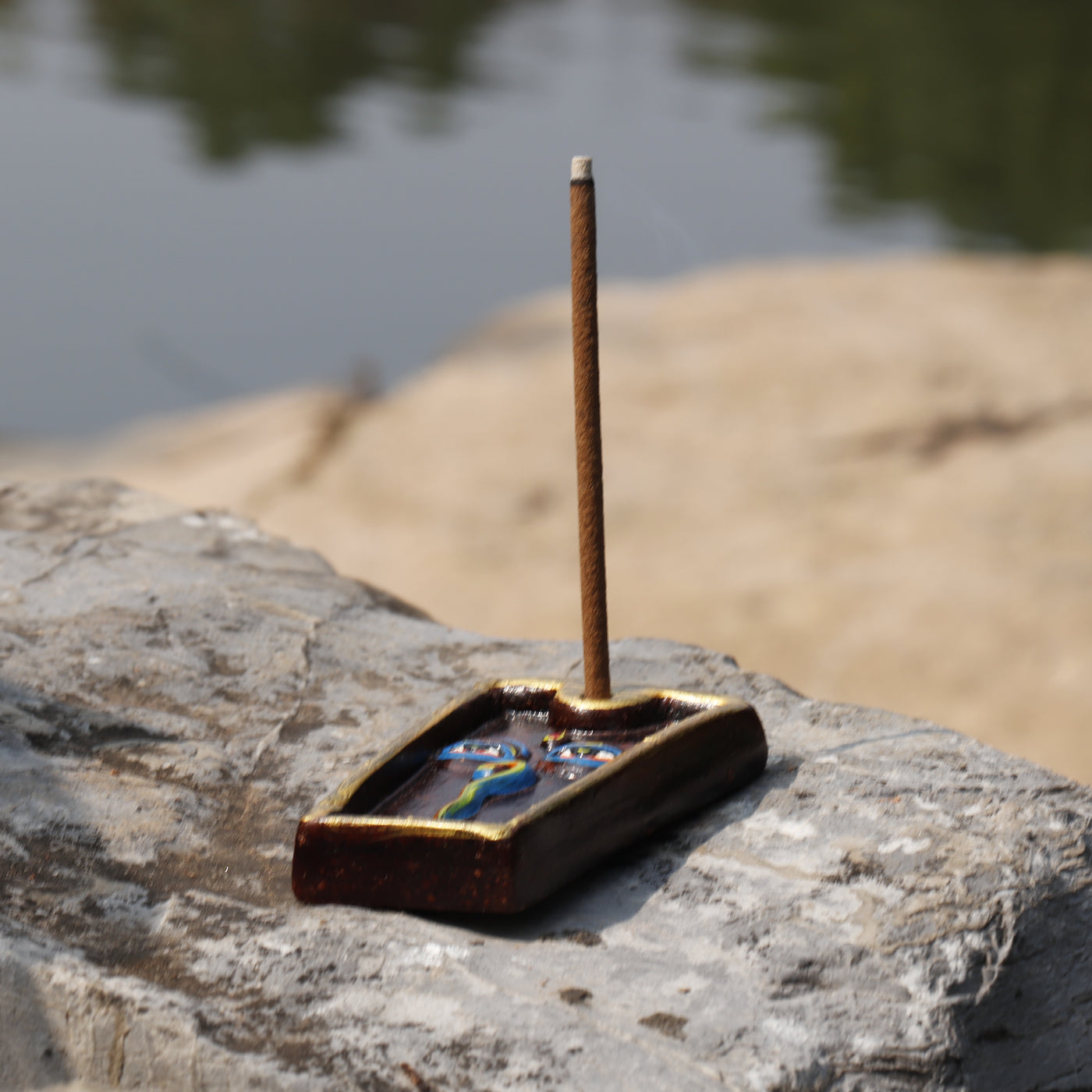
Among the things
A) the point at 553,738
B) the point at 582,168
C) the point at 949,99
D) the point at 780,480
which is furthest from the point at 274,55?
the point at 553,738

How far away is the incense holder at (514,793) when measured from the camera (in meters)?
1.11

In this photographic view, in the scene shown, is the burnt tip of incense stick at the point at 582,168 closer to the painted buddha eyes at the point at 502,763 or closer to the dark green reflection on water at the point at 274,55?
the painted buddha eyes at the point at 502,763

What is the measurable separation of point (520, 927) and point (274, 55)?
9665mm

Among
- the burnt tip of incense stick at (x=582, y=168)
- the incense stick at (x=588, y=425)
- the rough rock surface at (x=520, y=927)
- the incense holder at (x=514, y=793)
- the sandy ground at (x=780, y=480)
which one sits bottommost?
the sandy ground at (x=780, y=480)

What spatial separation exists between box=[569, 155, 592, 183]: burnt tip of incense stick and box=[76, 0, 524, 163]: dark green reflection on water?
742 cm

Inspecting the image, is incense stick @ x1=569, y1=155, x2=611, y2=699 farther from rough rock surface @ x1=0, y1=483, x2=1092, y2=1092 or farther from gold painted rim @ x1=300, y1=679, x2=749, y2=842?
rough rock surface @ x1=0, y1=483, x2=1092, y2=1092

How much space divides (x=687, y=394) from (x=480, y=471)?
0.84m

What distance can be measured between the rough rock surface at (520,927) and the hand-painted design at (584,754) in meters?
0.09

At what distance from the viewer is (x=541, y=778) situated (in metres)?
1.23

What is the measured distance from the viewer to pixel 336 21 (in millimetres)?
10398

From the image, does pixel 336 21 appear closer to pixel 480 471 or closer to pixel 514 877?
pixel 480 471

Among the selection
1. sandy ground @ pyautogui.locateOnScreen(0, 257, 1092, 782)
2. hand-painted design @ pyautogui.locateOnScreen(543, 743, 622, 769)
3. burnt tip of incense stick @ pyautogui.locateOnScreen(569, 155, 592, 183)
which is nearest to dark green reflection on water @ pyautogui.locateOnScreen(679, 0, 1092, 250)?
sandy ground @ pyautogui.locateOnScreen(0, 257, 1092, 782)

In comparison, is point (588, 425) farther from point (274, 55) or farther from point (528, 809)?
point (274, 55)

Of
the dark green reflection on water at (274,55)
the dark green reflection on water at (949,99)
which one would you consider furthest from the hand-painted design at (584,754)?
the dark green reflection on water at (274,55)
